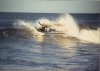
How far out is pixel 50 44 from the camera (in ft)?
6.37

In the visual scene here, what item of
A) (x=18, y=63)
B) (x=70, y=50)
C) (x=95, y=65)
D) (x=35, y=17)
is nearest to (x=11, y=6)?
(x=35, y=17)

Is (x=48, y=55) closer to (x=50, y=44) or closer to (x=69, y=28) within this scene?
(x=50, y=44)

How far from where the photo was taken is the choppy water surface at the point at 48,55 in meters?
1.92

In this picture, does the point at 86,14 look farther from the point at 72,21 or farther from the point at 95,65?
the point at 95,65

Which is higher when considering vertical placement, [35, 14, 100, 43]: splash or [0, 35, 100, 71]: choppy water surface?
[35, 14, 100, 43]: splash

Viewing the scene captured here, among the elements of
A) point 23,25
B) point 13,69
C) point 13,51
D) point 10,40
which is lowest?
point 13,69

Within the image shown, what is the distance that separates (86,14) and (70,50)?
431mm

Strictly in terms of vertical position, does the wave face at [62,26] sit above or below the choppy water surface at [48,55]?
above

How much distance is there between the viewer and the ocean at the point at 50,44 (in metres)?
1.92

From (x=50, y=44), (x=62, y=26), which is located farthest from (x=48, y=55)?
(x=62, y=26)

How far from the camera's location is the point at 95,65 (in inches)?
75.7

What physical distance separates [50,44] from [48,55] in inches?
4.8

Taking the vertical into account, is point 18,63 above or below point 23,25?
below

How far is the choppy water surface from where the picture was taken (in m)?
1.92
